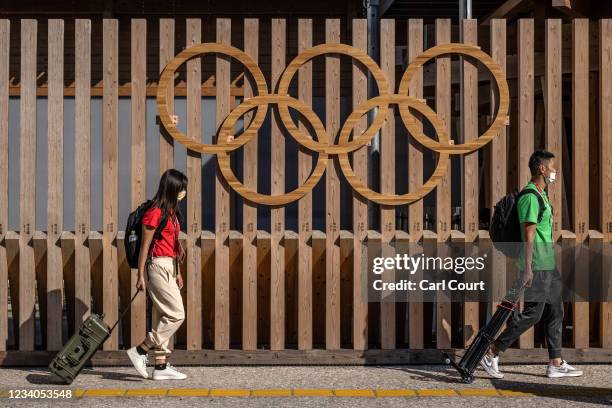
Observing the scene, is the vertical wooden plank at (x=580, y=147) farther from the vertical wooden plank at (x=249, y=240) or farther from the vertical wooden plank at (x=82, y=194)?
the vertical wooden plank at (x=82, y=194)

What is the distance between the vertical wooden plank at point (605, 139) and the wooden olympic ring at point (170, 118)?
9.30 ft

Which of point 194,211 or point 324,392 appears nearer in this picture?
point 324,392

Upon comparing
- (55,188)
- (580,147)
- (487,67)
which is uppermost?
(487,67)

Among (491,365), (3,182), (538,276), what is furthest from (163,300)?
(538,276)

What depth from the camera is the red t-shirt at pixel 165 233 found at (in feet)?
24.4

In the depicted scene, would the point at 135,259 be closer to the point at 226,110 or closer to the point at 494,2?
the point at 226,110

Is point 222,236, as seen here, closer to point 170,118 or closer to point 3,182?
point 170,118

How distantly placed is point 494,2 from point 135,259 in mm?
9363

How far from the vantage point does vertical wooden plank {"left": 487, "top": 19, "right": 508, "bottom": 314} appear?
8.34m

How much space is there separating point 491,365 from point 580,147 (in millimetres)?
2035

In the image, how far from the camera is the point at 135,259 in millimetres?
7512


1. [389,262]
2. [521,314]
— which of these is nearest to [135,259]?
[389,262]

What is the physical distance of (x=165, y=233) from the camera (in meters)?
7.54

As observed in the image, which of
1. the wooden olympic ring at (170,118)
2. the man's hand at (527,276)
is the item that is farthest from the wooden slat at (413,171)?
the wooden olympic ring at (170,118)
